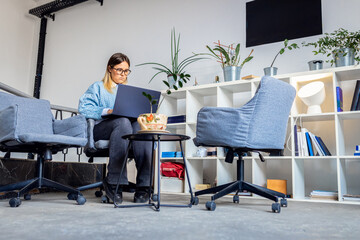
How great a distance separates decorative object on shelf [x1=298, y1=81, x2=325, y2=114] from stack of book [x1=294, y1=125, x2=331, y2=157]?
204 millimetres

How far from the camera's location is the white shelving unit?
2.80 metres

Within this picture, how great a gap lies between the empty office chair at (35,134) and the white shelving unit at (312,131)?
1276 millimetres

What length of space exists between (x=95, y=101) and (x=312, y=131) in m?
1.95

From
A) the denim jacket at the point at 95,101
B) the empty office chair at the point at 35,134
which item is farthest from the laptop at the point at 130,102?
the empty office chair at the point at 35,134

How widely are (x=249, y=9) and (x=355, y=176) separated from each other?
195cm

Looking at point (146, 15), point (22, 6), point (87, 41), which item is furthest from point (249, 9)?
point (22, 6)

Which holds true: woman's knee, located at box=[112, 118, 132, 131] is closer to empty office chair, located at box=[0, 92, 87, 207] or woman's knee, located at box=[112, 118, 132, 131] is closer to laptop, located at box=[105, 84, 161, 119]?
laptop, located at box=[105, 84, 161, 119]

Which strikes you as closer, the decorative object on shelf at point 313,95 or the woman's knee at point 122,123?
the woman's knee at point 122,123

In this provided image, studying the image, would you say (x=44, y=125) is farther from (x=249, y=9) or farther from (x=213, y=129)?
(x=249, y=9)

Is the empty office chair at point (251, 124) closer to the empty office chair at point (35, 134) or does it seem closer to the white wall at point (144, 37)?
the empty office chair at point (35, 134)

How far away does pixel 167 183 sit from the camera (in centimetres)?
340

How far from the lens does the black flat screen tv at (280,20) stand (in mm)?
3332

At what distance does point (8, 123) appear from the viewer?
2.14 meters

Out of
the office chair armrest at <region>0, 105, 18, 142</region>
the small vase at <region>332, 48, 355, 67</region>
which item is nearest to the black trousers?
the office chair armrest at <region>0, 105, 18, 142</region>
